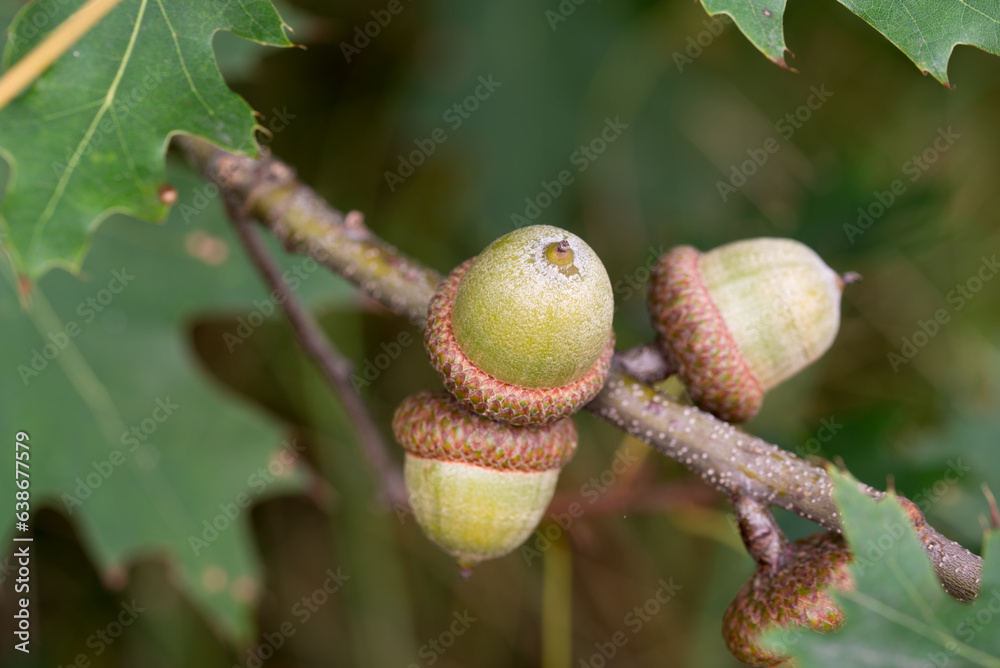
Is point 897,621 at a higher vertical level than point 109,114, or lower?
higher

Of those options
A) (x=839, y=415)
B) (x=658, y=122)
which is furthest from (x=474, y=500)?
(x=658, y=122)

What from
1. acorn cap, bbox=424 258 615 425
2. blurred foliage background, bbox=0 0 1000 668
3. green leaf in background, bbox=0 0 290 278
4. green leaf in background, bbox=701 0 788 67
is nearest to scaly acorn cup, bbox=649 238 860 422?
acorn cap, bbox=424 258 615 425

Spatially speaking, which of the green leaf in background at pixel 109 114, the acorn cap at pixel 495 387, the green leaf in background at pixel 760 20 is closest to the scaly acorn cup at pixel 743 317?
the acorn cap at pixel 495 387

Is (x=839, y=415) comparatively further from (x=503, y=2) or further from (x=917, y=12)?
(x=503, y=2)

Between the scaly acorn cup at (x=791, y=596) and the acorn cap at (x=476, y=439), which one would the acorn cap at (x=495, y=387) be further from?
the scaly acorn cup at (x=791, y=596)

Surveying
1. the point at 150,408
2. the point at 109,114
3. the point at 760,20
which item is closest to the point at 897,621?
the point at 760,20

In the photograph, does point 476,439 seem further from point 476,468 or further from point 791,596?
point 791,596
